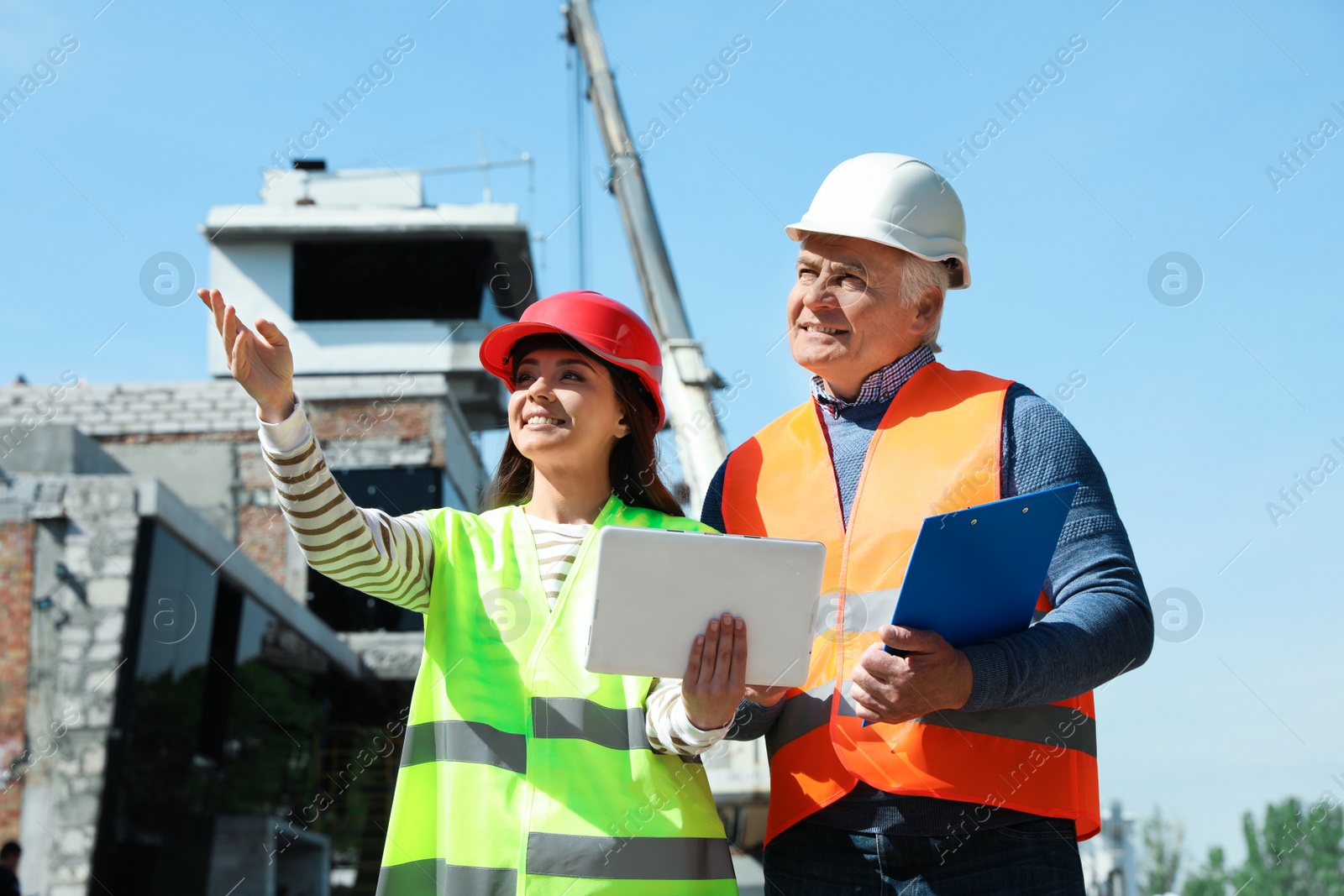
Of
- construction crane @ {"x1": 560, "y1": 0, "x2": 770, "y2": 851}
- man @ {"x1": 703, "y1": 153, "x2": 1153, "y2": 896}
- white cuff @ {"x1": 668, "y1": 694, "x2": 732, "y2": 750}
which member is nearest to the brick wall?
construction crane @ {"x1": 560, "y1": 0, "x2": 770, "y2": 851}

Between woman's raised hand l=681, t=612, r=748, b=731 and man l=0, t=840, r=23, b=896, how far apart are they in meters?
7.50

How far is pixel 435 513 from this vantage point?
2.78 m

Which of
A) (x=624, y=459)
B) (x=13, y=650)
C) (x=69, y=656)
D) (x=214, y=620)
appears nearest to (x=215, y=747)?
(x=214, y=620)

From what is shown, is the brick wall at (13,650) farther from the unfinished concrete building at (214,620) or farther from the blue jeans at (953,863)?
the blue jeans at (953,863)

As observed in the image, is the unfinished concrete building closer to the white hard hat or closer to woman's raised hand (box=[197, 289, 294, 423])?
woman's raised hand (box=[197, 289, 294, 423])

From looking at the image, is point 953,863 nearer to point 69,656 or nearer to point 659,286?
point 69,656

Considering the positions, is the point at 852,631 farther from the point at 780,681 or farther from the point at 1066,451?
the point at 1066,451

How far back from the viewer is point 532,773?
240 centimetres

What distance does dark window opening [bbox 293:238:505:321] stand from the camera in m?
26.9

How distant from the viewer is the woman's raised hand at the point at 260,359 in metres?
2.29

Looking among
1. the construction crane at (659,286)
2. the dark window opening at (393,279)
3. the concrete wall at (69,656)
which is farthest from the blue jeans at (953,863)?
the dark window opening at (393,279)

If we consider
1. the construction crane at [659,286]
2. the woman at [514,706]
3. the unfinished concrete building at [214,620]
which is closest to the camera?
the woman at [514,706]

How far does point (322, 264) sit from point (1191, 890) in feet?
161

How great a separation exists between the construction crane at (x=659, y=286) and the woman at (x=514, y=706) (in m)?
4.41
